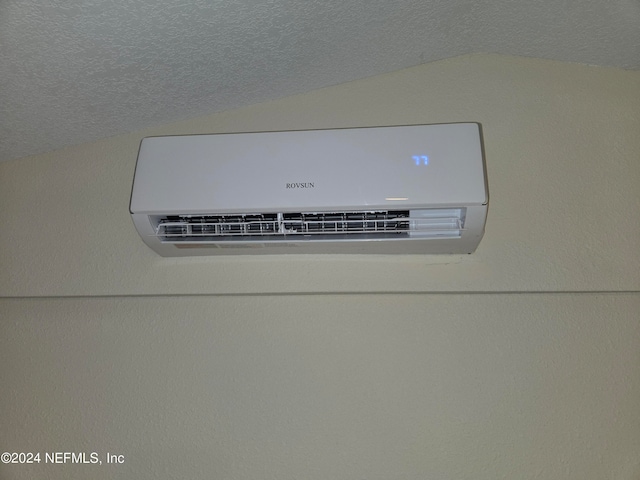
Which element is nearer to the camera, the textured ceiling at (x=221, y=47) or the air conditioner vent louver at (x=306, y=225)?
the textured ceiling at (x=221, y=47)

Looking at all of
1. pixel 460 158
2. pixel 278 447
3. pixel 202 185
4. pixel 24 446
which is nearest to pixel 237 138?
pixel 202 185

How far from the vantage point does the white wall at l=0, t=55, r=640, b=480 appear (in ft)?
5.07

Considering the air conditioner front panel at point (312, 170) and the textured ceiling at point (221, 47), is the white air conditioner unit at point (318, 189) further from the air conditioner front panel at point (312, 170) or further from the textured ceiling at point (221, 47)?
the textured ceiling at point (221, 47)

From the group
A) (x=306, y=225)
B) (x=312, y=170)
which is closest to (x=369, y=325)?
(x=306, y=225)

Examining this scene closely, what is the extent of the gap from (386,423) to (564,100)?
1.14m

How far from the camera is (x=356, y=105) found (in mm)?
1793

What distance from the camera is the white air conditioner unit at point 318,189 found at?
4.77 feet

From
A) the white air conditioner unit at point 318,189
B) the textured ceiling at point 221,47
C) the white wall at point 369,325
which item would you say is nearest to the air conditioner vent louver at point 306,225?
the white air conditioner unit at point 318,189

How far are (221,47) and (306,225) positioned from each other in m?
0.54

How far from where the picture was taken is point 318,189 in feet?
A: 4.85

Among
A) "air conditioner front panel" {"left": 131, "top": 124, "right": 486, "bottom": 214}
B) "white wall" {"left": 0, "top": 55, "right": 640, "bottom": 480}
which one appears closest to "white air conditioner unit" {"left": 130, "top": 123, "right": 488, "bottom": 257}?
"air conditioner front panel" {"left": 131, "top": 124, "right": 486, "bottom": 214}

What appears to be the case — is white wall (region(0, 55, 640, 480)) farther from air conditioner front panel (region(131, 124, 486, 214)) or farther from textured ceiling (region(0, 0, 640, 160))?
air conditioner front panel (region(131, 124, 486, 214))

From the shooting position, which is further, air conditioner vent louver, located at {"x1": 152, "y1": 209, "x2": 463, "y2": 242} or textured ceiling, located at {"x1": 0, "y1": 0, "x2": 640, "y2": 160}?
air conditioner vent louver, located at {"x1": 152, "y1": 209, "x2": 463, "y2": 242}

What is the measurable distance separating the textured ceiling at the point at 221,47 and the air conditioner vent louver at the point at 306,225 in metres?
0.43
